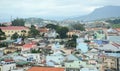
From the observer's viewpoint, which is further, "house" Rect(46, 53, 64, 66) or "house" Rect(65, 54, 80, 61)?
"house" Rect(65, 54, 80, 61)

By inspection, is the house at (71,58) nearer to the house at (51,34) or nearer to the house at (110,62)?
the house at (110,62)

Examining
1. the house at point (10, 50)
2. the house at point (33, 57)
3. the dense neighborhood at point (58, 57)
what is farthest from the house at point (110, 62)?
the house at point (10, 50)

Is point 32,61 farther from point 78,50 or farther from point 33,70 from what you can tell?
point 78,50

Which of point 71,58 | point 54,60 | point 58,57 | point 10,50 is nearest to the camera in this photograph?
point 54,60

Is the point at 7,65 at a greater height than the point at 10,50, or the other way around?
the point at 7,65

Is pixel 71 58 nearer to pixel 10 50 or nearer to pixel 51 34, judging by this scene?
pixel 10 50

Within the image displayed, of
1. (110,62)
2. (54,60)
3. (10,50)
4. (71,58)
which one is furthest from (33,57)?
(110,62)

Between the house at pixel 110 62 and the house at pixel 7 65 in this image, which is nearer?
the house at pixel 7 65

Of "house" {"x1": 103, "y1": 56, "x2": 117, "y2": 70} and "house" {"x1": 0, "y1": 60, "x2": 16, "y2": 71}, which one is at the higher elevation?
"house" {"x1": 0, "y1": 60, "x2": 16, "y2": 71}

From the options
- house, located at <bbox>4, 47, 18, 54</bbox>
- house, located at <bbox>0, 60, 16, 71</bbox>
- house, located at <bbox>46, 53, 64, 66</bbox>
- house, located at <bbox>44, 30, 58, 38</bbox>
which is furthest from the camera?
house, located at <bbox>44, 30, 58, 38</bbox>

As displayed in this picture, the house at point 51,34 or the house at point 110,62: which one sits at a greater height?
the house at point 51,34

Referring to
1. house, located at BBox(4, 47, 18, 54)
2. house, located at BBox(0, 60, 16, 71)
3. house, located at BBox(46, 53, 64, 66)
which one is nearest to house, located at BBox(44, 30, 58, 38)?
house, located at BBox(4, 47, 18, 54)

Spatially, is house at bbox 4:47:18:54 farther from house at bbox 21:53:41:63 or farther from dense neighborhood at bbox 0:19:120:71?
house at bbox 21:53:41:63

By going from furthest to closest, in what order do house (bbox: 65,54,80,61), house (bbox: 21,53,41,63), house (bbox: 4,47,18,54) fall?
house (bbox: 4,47,18,54)
house (bbox: 21,53,41,63)
house (bbox: 65,54,80,61)
